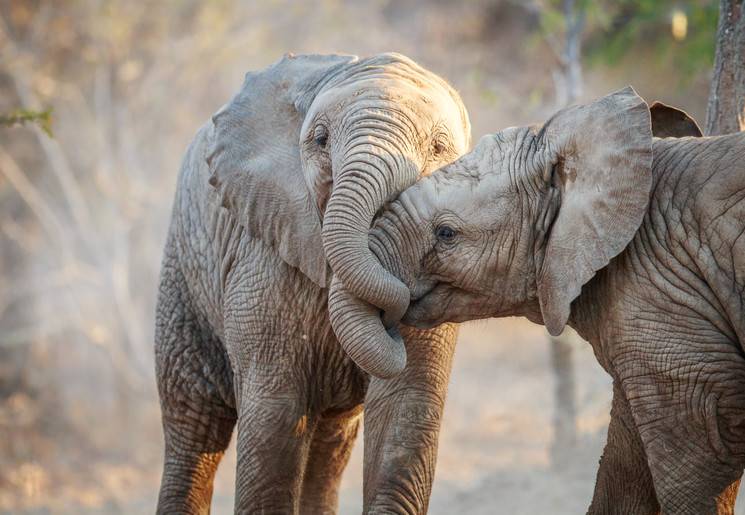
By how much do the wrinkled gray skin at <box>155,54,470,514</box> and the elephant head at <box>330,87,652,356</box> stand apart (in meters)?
0.18

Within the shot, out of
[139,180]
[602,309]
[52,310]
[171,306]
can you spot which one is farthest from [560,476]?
[52,310]

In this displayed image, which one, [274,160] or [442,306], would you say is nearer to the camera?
[442,306]

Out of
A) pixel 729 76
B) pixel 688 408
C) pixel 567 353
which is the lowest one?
pixel 688 408

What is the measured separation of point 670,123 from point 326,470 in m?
2.98

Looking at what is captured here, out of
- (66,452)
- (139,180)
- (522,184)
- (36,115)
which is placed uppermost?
(139,180)

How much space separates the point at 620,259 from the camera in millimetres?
3785

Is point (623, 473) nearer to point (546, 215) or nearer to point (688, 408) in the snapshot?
point (688, 408)

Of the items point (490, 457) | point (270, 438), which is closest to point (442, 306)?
point (270, 438)

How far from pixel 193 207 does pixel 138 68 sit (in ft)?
32.9

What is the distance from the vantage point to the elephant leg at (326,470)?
19.3 feet

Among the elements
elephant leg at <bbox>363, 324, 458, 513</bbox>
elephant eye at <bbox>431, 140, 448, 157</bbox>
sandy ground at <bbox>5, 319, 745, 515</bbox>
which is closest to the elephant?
elephant eye at <bbox>431, 140, 448, 157</bbox>

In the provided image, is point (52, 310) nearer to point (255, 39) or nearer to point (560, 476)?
point (255, 39)

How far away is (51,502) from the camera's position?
11.5m

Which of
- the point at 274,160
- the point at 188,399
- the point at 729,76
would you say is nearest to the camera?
the point at 274,160
